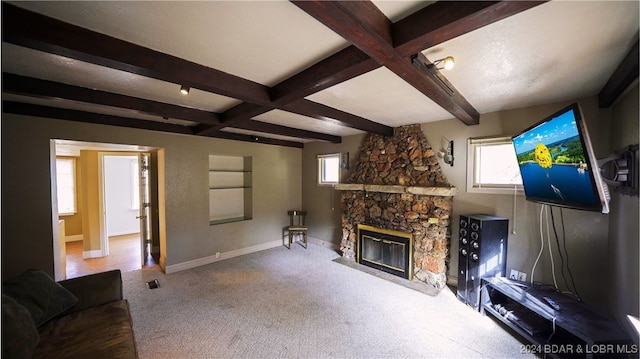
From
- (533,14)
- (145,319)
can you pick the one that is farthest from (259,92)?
(145,319)

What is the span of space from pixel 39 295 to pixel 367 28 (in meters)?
2.84

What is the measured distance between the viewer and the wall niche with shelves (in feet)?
15.4

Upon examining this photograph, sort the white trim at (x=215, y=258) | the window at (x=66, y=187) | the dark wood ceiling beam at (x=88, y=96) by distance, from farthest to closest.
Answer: the window at (x=66, y=187), the white trim at (x=215, y=258), the dark wood ceiling beam at (x=88, y=96)

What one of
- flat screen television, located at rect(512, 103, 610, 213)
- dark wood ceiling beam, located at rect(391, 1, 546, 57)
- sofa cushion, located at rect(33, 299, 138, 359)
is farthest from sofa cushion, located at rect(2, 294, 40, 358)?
flat screen television, located at rect(512, 103, 610, 213)

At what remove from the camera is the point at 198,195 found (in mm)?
4062

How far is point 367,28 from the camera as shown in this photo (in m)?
1.21

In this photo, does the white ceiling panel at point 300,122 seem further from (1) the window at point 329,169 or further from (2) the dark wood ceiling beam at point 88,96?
(2) the dark wood ceiling beam at point 88,96

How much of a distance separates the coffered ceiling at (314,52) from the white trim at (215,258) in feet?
7.96

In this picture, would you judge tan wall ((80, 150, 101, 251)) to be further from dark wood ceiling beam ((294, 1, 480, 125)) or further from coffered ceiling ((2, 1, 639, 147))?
dark wood ceiling beam ((294, 1, 480, 125))

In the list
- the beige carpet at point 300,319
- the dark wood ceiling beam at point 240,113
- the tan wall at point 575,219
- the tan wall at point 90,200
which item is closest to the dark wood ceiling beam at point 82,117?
the dark wood ceiling beam at point 240,113

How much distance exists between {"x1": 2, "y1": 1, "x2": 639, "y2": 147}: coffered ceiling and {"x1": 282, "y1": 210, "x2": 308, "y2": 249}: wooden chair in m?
2.92

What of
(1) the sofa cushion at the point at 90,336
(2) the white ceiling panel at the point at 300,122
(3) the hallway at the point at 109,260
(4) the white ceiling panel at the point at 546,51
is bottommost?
(3) the hallway at the point at 109,260

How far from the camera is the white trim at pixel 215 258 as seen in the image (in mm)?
3761

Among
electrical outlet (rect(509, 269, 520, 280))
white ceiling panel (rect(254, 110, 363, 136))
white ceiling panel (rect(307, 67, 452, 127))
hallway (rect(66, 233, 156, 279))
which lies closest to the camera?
white ceiling panel (rect(307, 67, 452, 127))
